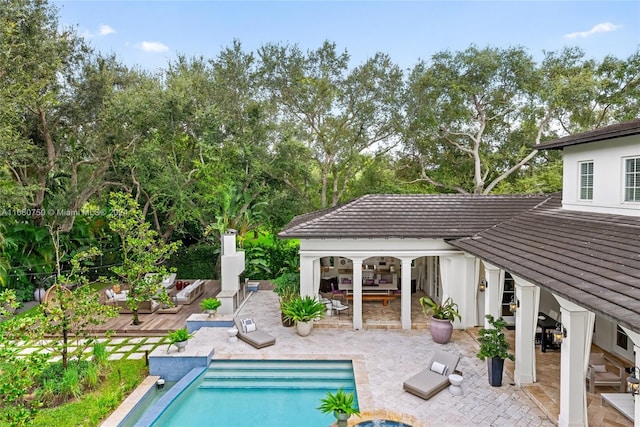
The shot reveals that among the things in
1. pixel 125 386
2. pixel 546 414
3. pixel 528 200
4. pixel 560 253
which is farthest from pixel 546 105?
pixel 125 386

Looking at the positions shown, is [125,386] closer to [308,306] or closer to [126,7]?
[308,306]

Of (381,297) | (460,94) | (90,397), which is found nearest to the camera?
(90,397)

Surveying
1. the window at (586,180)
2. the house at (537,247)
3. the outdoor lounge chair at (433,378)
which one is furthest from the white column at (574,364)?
the window at (586,180)

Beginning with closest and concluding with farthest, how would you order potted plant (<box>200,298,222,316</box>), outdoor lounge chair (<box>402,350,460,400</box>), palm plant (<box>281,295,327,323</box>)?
outdoor lounge chair (<box>402,350,460,400</box>) < palm plant (<box>281,295,327,323</box>) < potted plant (<box>200,298,222,316</box>)

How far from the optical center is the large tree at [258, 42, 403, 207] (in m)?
29.0

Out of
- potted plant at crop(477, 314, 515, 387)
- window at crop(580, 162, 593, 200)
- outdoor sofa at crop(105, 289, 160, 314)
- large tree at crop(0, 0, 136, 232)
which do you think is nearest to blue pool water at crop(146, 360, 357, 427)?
potted plant at crop(477, 314, 515, 387)

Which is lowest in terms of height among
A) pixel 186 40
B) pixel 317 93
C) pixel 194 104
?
pixel 194 104

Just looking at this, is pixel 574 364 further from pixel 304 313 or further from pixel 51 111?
pixel 51 111

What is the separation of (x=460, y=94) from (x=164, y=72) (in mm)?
22176

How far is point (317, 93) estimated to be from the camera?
29.2m

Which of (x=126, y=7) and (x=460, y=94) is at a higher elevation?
(x=126, y=7)

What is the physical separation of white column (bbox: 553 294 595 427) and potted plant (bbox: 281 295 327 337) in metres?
8.31

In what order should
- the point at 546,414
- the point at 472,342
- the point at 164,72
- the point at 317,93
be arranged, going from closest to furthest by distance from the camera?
the point at 546,414
the point at 472,342
the point at 164,72
the point at 317,93

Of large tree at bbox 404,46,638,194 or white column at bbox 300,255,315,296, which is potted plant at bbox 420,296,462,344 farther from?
large tree at bbox 404,46,638,194
